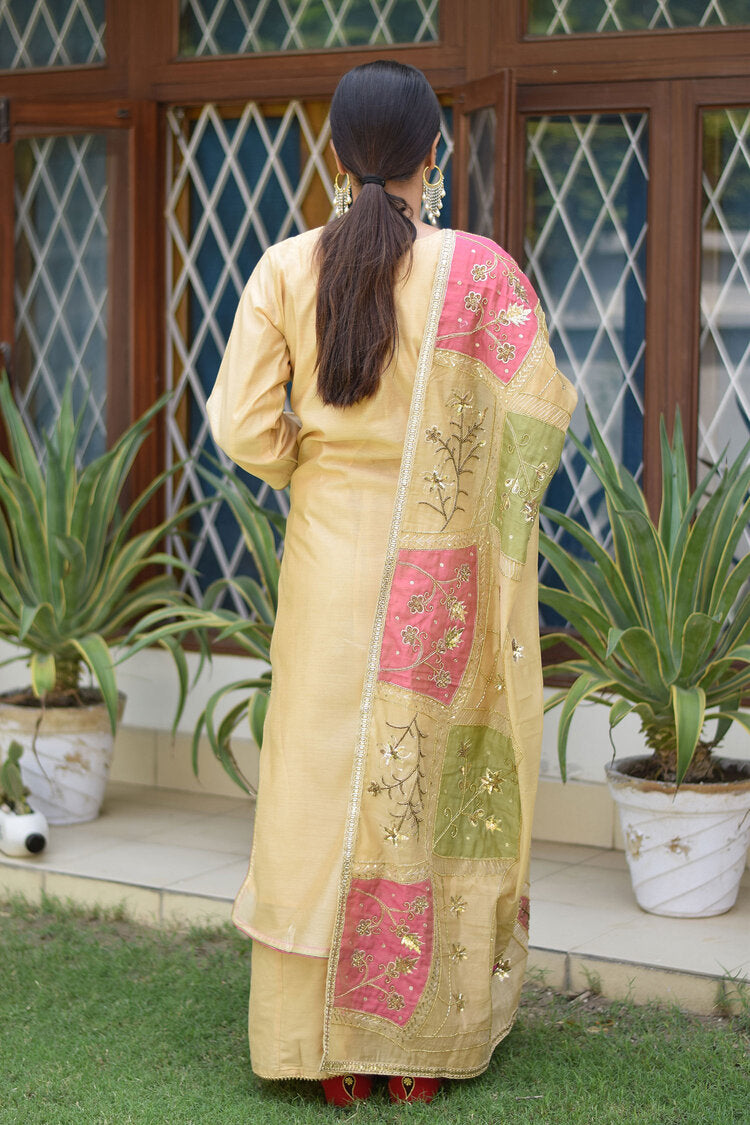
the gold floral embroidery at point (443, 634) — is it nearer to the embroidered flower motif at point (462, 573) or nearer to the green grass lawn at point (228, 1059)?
the embroidered flower motif at point (462, 573)

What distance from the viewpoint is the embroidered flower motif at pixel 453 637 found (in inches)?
93.8

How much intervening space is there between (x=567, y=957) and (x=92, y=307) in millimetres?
2679

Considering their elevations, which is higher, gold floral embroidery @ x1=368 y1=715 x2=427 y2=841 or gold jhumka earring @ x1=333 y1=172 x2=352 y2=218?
gold jhumka earring @ x1=333 y1=172 x2=352 y2=218

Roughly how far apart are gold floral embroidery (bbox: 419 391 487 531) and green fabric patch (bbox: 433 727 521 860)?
382 millimetres

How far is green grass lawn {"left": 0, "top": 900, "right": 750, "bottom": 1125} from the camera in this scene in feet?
7.88

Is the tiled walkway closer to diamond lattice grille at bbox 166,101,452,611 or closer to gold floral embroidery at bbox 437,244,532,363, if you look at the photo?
diamond lattice grille at bbox 166,101,452,611

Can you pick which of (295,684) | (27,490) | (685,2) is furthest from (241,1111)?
(685,2)

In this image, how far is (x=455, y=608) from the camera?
238 centimetres

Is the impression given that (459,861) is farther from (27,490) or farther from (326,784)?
(27,490)

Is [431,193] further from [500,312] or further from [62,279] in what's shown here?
[62,279]

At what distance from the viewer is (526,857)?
2.43m

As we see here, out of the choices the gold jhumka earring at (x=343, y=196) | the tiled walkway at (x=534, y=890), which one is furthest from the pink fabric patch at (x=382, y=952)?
the gold jhumka earring at (x=343, y=196)

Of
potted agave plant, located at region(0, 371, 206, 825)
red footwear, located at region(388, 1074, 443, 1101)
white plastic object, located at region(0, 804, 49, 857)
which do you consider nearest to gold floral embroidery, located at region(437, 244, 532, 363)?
red footwear, located at region(388, 1074, 443, 1101)

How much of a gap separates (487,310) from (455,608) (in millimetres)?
489
